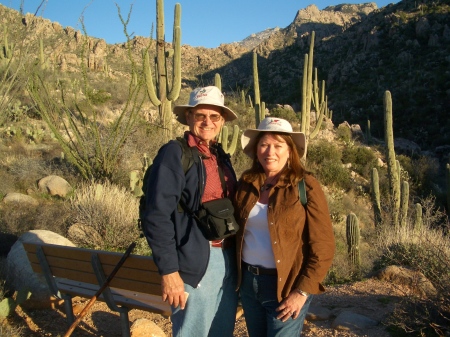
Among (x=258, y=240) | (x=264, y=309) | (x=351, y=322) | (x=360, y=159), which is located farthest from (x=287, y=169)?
(x=360, y=159)

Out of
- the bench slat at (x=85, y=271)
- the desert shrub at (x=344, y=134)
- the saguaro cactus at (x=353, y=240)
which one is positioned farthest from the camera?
the desert shrub at (x=344, y=134)

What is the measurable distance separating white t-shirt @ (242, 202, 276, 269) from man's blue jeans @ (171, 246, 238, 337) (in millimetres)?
137

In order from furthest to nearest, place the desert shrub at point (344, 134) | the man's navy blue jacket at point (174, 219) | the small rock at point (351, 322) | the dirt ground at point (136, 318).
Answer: the desert shrub at point (344, 134) < the small rock at point (351, 322) < the dirt ground at point (136, 318) < the man's navy blue jacket at point (174, 219)

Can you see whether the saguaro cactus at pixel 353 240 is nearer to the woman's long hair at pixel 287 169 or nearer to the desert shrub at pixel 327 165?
the woman's long hair at pixel 287 169

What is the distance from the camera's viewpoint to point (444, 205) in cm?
1680

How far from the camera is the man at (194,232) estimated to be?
218 centimetres

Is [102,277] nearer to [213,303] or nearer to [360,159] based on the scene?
[213,303]

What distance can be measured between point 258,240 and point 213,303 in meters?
0.43

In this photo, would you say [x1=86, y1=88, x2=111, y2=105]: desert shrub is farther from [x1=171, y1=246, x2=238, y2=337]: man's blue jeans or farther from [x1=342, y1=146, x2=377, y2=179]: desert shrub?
[x1=171, y1=246, x2=238, y2=337]: man's blue jeans

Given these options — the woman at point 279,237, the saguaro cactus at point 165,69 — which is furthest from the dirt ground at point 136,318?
the saguaro cactus at point 165,69

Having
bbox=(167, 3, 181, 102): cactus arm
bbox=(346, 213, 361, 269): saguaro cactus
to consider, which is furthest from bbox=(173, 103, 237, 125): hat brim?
bbox=(167, 3, 181, 102): cactus arm

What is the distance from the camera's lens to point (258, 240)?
2.36m

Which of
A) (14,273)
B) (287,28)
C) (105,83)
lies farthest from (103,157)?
(287,28)

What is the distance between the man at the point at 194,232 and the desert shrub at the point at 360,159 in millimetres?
18445
